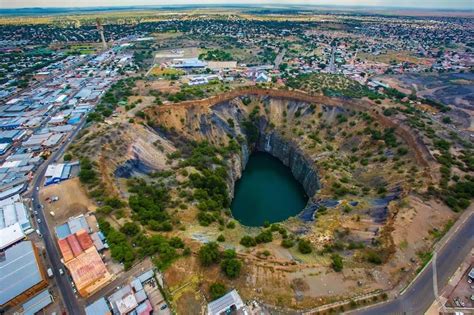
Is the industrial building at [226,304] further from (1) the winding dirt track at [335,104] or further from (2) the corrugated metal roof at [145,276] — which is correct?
A: (1) the winding dirt track at [335,104]

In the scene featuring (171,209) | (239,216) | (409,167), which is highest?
(409,167)

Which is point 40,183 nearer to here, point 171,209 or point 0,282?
point 0,282

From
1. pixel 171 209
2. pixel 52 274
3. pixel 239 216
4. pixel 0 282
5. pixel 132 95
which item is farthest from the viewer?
pixel 132 95

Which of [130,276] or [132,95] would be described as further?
[132,95]

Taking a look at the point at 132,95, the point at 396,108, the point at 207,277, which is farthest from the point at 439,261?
the point at 132,95

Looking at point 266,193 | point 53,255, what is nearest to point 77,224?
point 53,255

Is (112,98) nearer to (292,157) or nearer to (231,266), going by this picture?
(292,157)
